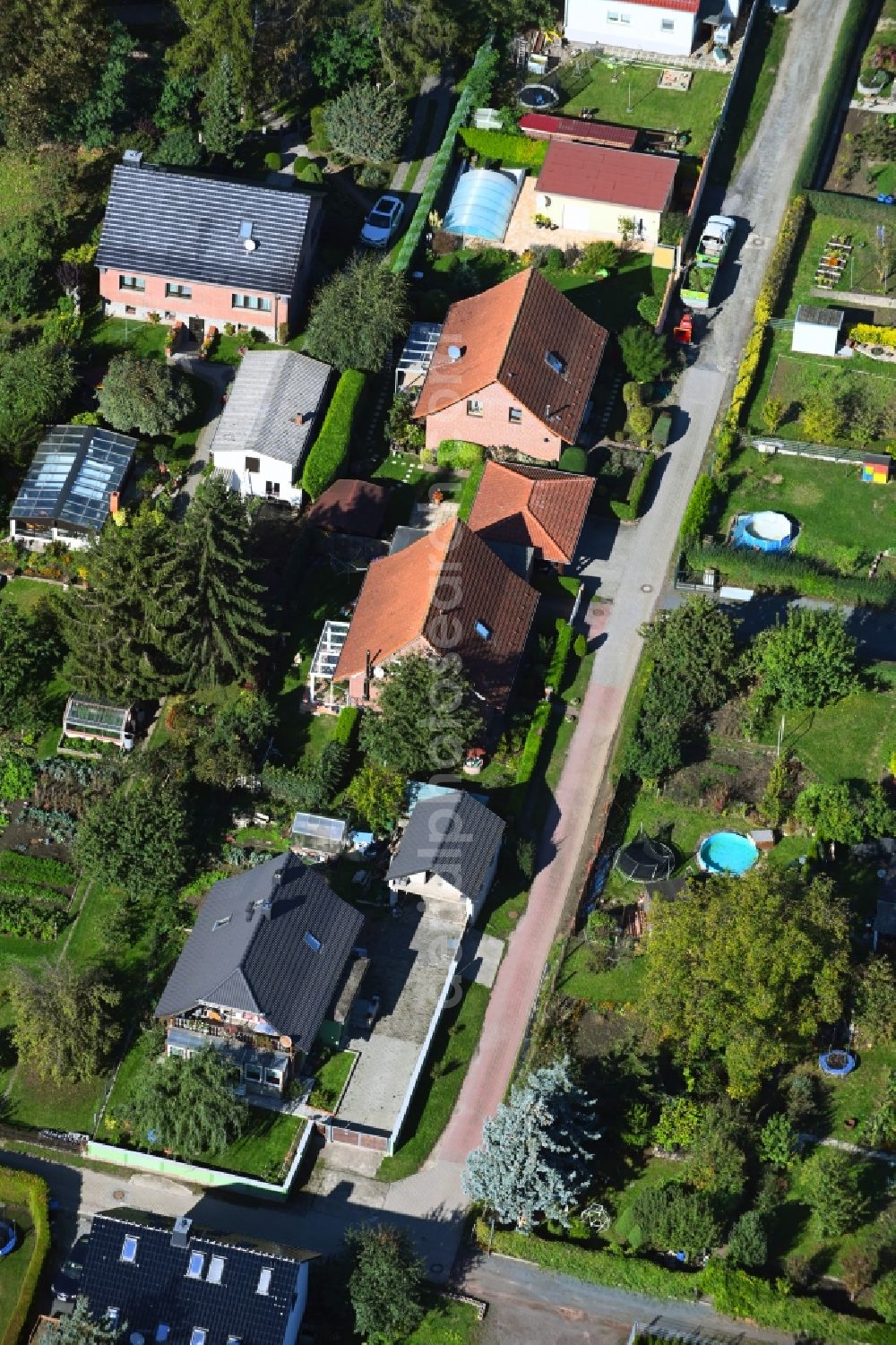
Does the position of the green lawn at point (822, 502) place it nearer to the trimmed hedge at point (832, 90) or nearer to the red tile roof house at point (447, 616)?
the red tile roof house at point (447, 616)

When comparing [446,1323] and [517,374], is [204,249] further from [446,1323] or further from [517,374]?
[446,1323]

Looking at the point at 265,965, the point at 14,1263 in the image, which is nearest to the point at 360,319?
the point at 265,965

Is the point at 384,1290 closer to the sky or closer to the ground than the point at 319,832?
closer to the ground

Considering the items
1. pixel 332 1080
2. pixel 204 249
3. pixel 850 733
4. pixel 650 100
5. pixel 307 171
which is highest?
pixel 650 100

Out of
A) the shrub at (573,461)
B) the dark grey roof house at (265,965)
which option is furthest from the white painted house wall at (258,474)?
the dark grey roof house at (265,965)

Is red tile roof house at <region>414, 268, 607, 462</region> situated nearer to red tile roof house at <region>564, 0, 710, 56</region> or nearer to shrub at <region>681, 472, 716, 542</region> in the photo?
shrub at <region>681, 472, 716, 542</region>

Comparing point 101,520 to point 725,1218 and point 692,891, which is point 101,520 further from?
point 725,1218

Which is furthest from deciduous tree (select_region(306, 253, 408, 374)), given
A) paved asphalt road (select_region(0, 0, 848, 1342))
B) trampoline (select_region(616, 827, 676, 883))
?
trampoline (select_region(616, 827, 676, 883))
